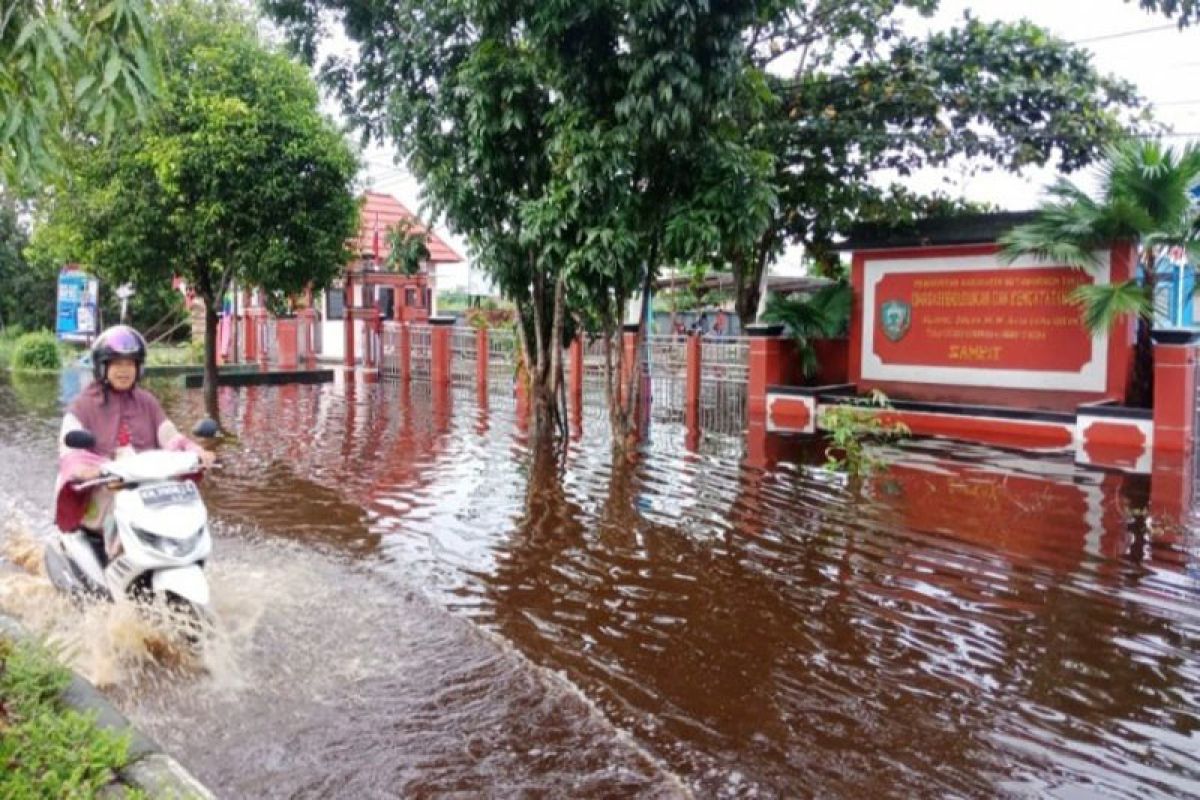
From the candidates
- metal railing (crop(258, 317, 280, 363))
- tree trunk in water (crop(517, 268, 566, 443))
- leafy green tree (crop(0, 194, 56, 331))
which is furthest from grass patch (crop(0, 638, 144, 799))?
leafy green tree (crop(0, 194, 56, 331))

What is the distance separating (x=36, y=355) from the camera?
25.0 meters

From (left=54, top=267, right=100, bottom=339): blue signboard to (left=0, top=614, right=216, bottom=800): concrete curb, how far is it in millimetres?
28518

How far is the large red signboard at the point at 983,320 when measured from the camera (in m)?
13.6

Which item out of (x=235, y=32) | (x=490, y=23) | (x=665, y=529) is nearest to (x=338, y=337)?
(x=235, y=32)

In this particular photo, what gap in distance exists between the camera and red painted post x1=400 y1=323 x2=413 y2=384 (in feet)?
73.1

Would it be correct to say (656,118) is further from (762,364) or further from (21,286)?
(21,286)

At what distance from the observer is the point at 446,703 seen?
4496mm

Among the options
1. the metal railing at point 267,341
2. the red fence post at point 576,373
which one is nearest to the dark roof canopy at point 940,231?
the red fence post at point 576,373

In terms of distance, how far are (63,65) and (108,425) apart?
2.29 m

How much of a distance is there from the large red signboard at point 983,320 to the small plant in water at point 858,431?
1.08 meters

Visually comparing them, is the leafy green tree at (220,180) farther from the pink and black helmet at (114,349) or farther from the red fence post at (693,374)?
the pink and black helmet at (114,349)

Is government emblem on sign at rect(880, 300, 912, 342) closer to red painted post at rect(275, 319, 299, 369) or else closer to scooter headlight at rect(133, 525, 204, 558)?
scooter headlight at rect(133, 525, 204, 558)

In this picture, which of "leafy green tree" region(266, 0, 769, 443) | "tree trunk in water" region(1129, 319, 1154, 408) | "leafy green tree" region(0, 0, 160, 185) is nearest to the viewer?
"leafy green tree" region(0, 0, 160, 185)

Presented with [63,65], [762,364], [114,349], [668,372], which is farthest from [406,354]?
[63,65]
